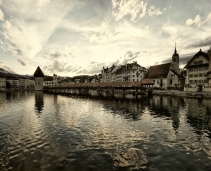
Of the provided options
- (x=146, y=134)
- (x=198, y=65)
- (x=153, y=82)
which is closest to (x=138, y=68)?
(x=153, y=82)

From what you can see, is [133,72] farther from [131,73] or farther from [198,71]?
[198,71]

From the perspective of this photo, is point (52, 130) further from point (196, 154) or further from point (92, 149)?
point (196, 154)

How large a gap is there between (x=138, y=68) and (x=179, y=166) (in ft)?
268

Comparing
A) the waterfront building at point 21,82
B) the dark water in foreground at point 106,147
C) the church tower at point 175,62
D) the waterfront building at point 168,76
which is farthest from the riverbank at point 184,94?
the waterfront building at point 21,82

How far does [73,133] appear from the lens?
1504cm

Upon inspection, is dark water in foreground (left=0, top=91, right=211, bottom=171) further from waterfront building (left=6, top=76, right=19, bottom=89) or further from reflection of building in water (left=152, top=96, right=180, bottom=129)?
waterfront building (left=6, top=76, right=19, bottom=89)

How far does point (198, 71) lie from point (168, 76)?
13.5 metres

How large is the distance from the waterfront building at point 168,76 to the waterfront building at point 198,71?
9048mm

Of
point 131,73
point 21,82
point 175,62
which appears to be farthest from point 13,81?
point 175,62

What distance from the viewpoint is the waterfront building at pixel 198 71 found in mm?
48963

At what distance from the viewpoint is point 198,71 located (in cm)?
5150

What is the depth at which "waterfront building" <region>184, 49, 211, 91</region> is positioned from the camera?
161 ft

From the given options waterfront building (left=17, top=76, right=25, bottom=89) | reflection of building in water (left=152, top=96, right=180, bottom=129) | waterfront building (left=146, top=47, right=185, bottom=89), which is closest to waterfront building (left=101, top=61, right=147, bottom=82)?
waterfront building (left=146, top=47, right=185, bottom=89)

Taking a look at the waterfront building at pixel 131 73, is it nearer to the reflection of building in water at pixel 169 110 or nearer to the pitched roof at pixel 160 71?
the pitched roof at pixel 160 71
